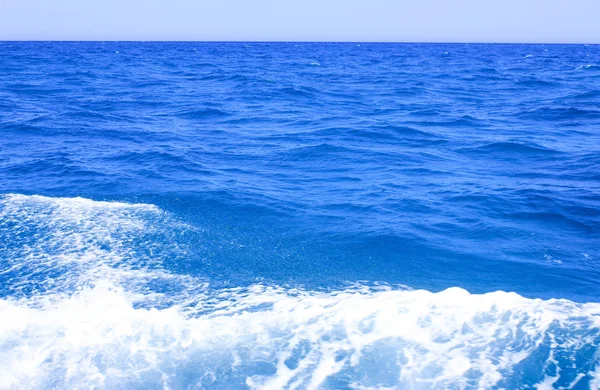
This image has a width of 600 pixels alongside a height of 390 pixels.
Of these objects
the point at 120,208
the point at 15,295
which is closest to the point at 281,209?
the point at 120,208

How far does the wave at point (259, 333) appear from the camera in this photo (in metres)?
6.21

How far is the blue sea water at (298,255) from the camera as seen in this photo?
6.48m

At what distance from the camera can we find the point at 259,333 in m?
7.10

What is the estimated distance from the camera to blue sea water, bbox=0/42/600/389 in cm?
648

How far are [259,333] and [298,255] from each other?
288 centimetres

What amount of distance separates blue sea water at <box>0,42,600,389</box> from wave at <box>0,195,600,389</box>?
0.03 m

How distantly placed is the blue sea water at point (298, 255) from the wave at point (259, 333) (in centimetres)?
3

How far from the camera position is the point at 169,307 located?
784 centimetres

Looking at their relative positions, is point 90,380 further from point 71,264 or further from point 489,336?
point 489,336

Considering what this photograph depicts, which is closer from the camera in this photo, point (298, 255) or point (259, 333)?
point (259, 333)

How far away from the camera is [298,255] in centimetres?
981

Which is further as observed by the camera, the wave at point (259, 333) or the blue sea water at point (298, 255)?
the blue sea water at point (298, 255)

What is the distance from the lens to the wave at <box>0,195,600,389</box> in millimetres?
6215

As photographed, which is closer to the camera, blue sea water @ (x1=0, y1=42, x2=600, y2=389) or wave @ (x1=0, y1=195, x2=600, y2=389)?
wave @ (x1=0, y1=195, x2=600, y2=389)
